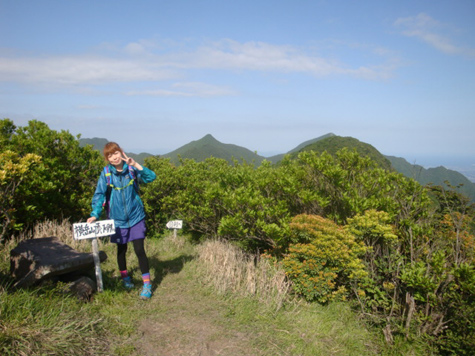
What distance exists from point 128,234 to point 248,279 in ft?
6.43

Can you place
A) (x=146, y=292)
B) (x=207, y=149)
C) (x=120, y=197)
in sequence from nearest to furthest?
(x=120, y=197) < (x=146, y=292) < (x=207, y=149)

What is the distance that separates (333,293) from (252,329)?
1649 mm

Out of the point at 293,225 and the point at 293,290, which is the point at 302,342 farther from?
the point at 293,225

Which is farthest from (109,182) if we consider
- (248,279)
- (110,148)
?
(248,279)

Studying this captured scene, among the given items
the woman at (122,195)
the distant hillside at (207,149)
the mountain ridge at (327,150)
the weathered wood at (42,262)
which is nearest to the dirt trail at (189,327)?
the woman at (122,195)

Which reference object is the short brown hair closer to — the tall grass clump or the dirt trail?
the dirt trail

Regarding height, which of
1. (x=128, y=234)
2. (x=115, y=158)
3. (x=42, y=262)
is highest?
(x=115, y=158)

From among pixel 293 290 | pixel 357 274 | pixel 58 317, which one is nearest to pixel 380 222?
pixel 357 274

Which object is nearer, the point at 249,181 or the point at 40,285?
the point at 40,285

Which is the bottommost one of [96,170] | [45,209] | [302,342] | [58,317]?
[302,342]

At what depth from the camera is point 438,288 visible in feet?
14.5

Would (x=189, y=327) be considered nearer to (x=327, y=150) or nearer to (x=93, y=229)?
(x=93, y=229)

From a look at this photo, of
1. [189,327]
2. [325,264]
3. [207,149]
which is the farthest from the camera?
[207,149]

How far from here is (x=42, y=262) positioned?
4.26 m
